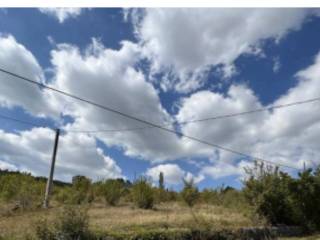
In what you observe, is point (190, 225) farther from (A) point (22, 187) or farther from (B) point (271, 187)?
(A) point (22, 187)

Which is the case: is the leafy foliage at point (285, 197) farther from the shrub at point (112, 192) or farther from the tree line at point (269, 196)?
the shrub at point (112, 192)

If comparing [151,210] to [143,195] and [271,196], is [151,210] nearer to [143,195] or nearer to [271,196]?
[143,195]

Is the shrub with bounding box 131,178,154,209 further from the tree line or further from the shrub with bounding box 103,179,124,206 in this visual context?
the shrub with bounding box 103,179,124,206

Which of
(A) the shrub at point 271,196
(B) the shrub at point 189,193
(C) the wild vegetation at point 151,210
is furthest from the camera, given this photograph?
(B) the shrub at point 189,193

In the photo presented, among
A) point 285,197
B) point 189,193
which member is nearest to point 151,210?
point 189,193

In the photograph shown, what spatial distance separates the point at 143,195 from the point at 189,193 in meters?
3.44

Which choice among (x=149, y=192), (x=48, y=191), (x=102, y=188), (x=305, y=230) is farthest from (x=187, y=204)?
(x=48, y=191)

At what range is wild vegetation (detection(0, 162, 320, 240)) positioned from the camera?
8.13 meters

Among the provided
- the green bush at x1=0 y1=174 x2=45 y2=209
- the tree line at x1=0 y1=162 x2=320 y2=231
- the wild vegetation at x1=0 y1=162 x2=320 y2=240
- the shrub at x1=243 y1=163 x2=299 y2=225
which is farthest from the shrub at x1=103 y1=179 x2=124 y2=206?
the shrub at x1=243 y1=163 x2=299 y2=225

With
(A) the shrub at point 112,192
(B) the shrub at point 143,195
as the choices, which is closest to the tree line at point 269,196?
(B) the shrub at point 143,195

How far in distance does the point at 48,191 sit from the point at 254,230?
32.8 feet

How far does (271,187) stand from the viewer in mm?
13211

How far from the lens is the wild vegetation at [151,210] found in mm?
8133

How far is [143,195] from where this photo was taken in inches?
619
